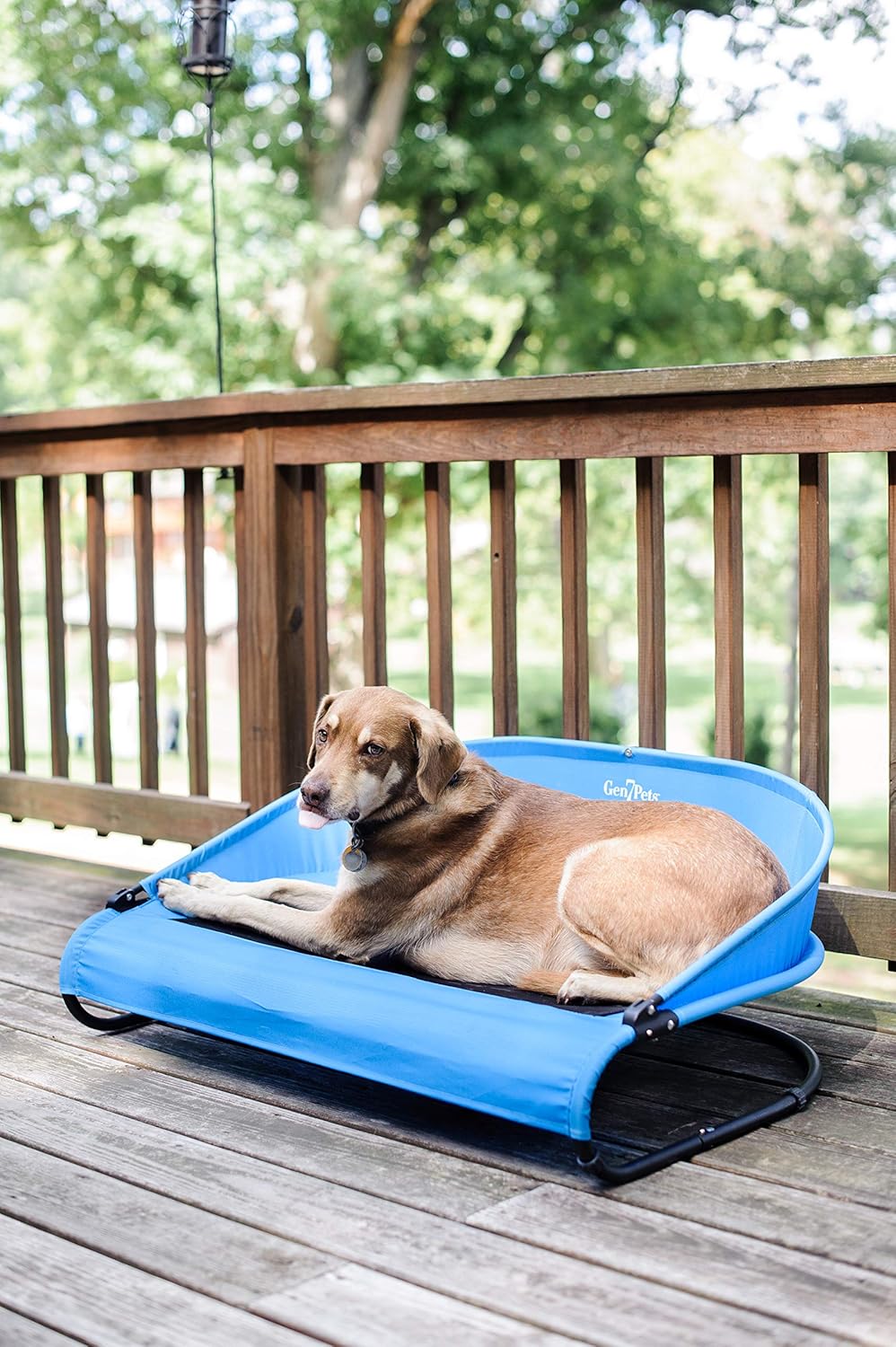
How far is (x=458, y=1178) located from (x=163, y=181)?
1294cm

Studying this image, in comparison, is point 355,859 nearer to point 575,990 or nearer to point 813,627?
point 575,990

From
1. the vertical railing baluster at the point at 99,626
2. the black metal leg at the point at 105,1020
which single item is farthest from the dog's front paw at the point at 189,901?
the vertical railing baluster at the point at 99,626

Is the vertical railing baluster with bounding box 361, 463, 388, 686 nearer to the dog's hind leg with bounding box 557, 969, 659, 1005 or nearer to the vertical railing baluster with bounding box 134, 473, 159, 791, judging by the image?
the vertical railing baluster with bounding box 134, 473, 159, 791

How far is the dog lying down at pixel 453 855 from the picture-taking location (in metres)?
2.38

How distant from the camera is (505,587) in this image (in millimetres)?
3389

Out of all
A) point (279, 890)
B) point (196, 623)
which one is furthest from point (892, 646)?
point (196, 623)

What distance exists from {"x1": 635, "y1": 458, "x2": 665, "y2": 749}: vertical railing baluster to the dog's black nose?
0.91 meters

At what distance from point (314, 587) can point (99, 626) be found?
84 cm

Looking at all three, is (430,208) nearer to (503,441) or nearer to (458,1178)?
(503,441)

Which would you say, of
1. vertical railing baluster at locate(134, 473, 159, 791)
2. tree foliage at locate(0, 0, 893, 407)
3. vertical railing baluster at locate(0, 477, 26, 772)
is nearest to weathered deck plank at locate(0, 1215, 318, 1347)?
vertical railing baluster at locate(134, 473, 159, 791)

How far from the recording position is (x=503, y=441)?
327cm

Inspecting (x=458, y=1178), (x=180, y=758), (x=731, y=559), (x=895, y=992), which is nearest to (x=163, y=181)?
(x=180, y=758)

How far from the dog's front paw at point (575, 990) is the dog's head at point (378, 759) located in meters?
0.50

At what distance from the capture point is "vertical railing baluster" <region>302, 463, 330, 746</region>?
147 inches
